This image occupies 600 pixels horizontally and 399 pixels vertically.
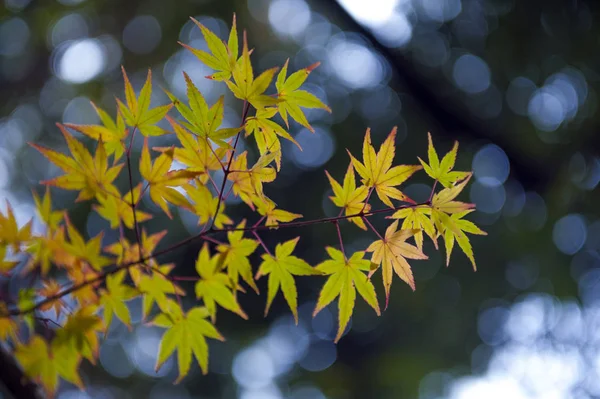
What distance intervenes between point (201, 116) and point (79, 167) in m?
0.16

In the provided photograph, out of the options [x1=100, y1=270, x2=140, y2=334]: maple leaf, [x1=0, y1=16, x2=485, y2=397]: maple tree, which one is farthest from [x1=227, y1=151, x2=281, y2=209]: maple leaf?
[x1=100, y1=270, x2=140, y2=334]: maple leaf

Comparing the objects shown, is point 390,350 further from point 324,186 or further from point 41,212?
point 41,212

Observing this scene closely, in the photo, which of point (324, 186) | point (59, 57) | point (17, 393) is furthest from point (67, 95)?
point (17, 393)

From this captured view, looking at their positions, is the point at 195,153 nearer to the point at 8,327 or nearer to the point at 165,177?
the point at 165,177

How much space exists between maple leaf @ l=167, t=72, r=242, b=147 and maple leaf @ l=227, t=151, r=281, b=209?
0.12ft

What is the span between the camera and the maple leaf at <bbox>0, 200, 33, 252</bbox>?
2.08 ft

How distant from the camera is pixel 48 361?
0.67 metres

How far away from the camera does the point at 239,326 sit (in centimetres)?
260

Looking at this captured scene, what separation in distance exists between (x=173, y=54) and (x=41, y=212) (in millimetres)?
1810

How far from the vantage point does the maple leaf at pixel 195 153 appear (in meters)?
0.47

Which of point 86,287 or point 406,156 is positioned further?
point 406,156

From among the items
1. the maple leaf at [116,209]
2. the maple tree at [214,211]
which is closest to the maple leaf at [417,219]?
the maple tree at [214,211]

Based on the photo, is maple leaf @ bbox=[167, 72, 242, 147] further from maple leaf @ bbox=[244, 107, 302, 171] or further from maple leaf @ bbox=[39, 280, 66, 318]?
maple leaf @ bbox=[39, 280, 66, 318]

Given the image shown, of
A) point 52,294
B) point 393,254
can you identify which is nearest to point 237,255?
point 393,254
